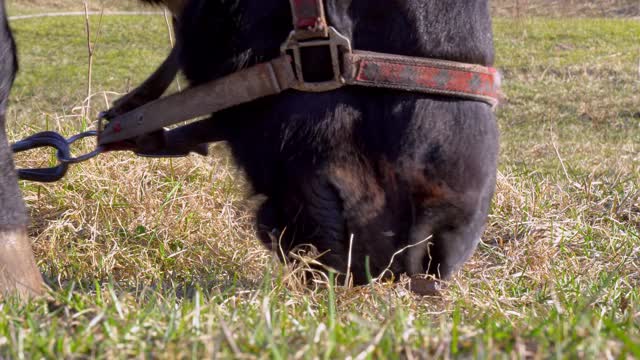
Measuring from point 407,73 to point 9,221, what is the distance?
108cm

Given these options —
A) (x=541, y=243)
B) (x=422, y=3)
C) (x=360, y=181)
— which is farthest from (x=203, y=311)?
(x=541, y=243)

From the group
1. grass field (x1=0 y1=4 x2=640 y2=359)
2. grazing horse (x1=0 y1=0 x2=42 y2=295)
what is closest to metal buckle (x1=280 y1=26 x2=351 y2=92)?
grass field (x1=0 y1=4 x2=640 y2=359)

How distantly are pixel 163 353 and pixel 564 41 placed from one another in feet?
47.0

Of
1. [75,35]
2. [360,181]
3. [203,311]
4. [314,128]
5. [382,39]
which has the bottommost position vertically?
[203,311]

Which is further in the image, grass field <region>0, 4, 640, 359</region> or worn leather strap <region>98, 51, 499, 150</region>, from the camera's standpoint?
worn leather strap <region>98, 51, 499, 150</region>

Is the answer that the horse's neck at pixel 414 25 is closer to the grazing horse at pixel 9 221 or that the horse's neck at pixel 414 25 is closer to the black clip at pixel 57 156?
the grazing horse at pixel 9 221

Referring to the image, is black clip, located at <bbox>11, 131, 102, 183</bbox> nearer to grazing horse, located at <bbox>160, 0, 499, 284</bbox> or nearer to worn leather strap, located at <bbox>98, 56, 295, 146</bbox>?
worn leather strap, located at <bbox>98, 56, 295, 146</bbox>

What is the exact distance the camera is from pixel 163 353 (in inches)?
55.5

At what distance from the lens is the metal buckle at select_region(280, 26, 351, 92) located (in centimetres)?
219

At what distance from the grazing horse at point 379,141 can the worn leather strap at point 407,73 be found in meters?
0.03

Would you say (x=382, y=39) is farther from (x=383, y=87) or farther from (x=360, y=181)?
(x=360, y=181)

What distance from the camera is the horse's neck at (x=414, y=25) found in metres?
2.16

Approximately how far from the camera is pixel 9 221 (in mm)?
2152

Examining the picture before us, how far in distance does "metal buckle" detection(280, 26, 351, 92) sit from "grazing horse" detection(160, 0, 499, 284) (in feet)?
0.08
